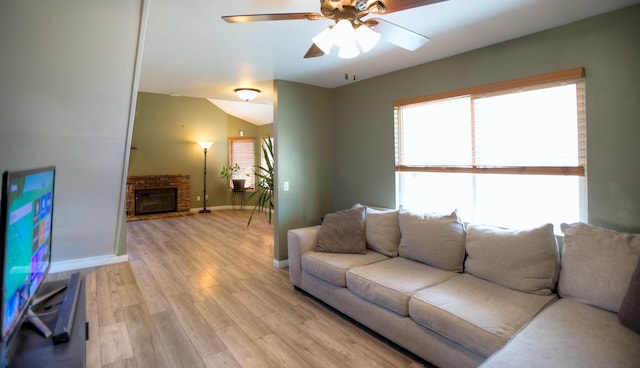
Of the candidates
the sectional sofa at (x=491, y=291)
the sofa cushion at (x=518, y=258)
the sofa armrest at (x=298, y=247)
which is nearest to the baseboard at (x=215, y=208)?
the sofa armrest at (x=298, y=247)

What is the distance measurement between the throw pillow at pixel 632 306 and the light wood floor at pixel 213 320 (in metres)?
1.19

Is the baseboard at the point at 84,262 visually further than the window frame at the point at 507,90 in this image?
Yes

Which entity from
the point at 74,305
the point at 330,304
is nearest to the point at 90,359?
the point at 74,305

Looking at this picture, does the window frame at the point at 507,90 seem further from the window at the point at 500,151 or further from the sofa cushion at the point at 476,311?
the sofa cushion at the point at 476,311

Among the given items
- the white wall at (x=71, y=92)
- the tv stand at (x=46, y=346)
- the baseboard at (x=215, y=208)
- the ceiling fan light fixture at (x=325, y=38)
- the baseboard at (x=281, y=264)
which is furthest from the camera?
the baseboard at (x=215, y=208)

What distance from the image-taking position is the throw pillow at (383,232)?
9.95 ft

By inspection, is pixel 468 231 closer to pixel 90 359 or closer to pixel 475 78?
pixel 475 78

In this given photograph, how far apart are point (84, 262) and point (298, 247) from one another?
297cm

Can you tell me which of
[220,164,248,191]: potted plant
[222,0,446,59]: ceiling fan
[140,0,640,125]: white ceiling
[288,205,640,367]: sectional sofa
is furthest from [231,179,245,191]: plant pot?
[222,0,446,59]: ceiling fan

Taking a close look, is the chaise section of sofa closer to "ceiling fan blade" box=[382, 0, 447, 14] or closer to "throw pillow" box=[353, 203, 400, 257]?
"throw pillow" box=[353, 203, 400, 257]

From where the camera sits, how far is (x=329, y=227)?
3.30m

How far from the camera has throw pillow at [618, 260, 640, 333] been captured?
164cm

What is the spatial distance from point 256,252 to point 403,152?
2.70m

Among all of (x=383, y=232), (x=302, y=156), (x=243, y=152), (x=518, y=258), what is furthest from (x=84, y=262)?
(x=243, y=152)
